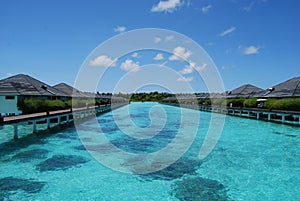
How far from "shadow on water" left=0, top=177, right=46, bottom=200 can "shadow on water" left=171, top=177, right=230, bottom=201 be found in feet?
9.23

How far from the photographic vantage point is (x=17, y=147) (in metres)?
9.10

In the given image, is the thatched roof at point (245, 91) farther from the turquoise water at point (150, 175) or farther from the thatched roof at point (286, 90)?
the turquoise water at point (150, 175)

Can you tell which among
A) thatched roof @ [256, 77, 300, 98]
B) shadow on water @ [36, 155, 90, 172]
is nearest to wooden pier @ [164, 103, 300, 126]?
thatched roof @ [256, 77, 300, 98]

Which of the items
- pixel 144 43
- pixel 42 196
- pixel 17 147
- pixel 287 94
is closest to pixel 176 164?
pixel 42 196

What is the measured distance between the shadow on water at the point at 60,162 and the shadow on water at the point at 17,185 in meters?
0.79

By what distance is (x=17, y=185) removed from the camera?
5477mm

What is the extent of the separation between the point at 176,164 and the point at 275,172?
2555 mm

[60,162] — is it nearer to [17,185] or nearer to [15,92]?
[17,185]

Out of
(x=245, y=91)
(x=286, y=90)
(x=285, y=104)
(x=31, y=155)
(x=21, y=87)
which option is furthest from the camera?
(x=245, y=91)

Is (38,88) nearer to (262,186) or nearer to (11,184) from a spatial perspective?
(11,184)

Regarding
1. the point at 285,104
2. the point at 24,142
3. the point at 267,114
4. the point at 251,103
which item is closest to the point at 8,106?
the point at 24,142

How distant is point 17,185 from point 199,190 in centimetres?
380

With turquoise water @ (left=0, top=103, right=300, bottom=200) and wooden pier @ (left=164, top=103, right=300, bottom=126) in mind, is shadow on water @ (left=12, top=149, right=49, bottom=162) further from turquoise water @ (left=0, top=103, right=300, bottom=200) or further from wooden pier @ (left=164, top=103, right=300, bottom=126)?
wooden pier @ (left=164, top=103, right=300, bottom=126)

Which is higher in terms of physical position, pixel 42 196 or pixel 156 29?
pixel 156 29
